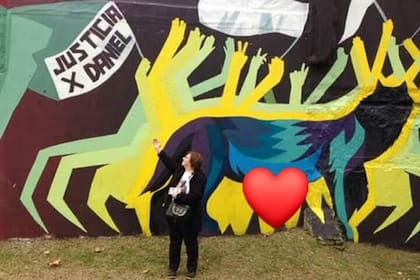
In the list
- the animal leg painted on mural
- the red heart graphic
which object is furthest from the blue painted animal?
the animal leg painted on mural

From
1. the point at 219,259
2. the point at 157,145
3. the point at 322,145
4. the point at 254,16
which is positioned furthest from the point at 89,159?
the point at 322,145

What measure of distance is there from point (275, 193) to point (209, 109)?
4.14 feet

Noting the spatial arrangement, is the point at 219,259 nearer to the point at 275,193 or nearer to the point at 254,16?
the point at 275,193

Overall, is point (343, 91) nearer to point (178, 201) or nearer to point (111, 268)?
point (178, 201)

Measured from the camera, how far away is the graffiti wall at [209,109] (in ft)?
22.2

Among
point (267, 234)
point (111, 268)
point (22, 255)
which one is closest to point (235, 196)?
point (267, 234)

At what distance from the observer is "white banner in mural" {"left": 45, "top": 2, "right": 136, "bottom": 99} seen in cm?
681

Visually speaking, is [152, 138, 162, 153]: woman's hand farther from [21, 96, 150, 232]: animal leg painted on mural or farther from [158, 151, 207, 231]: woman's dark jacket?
[21, 96, 150, 232]: animal leg painted on mural

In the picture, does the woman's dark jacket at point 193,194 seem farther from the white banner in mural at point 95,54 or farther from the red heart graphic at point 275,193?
the white banner in mural at point 95,54

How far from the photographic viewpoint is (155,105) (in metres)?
7.00

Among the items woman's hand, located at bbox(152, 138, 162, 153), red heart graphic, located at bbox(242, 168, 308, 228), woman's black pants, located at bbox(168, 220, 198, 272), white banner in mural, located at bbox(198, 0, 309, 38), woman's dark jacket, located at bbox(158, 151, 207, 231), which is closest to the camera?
woman's dark jacket, located at bbox(158, 151, 207, 231)

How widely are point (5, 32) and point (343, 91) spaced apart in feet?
13.0

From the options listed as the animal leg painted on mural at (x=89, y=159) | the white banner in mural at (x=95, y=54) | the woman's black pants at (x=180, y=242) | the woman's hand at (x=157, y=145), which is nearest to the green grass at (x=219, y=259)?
the woman's black pants at (x=180, y=242)

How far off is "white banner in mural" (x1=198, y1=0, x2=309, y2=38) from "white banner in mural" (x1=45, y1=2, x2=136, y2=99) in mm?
956
